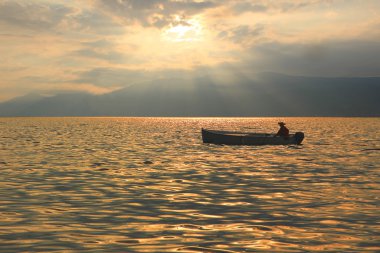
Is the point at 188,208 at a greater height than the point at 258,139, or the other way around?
the point at 258,139

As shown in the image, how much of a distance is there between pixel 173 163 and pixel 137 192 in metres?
13.7

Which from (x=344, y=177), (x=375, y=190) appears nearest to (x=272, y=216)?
(x=375, y=190)

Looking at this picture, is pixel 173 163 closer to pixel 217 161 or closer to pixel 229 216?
pixel 217 161

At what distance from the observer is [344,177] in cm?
2684

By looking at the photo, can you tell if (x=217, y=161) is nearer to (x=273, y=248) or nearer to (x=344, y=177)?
(x=344, y=177)

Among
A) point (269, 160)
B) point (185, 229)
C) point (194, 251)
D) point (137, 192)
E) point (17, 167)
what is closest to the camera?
point (194, 251)

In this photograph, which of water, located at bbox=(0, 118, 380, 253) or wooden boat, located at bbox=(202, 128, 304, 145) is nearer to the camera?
water, located at bbox=(0, 118, 380, 253)

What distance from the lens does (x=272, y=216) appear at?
52.4ft

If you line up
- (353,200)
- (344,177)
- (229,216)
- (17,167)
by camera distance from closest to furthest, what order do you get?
(229,216) → (353,200) → (344,177) → (17,167)

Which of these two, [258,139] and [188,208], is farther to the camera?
[258,139]

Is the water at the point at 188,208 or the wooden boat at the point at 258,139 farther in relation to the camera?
the wooden boat at the point at 258,139

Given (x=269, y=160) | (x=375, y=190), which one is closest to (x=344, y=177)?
(x=375, y=190)

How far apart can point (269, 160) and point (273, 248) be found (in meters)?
26.1

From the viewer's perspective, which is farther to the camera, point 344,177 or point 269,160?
point 269,160
